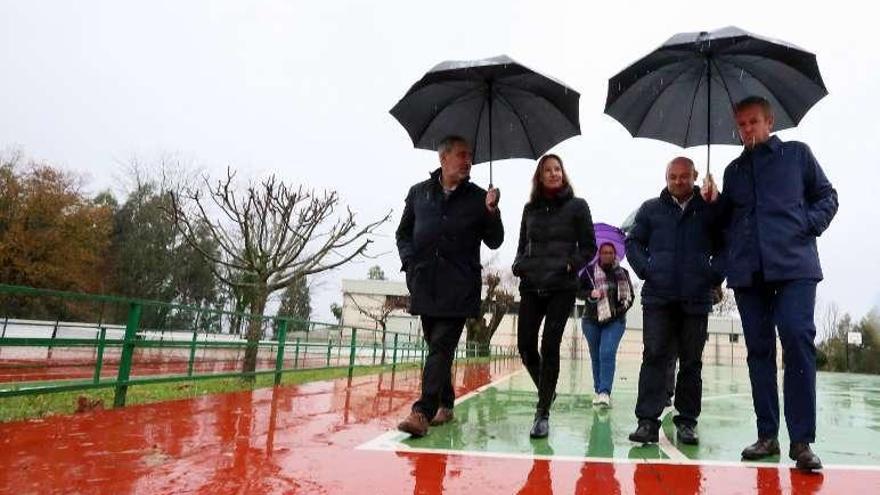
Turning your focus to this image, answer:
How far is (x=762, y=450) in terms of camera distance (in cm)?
323

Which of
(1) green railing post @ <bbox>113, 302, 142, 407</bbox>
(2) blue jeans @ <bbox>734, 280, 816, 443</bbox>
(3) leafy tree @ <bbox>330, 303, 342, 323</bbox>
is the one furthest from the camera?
(3) leafy tree @ <bbox>330, 303, 342, 323</bbox>

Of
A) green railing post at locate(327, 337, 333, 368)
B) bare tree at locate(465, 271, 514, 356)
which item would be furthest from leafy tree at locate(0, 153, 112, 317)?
green railing post at locate(327, 337, 333, 368)

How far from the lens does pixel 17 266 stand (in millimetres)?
31891

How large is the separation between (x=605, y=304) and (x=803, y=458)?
9.86 ft

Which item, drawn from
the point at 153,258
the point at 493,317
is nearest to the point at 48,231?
the point at 153,258

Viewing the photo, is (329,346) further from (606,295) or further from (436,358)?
(436,358)

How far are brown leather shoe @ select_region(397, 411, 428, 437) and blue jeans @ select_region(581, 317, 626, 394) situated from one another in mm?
2725

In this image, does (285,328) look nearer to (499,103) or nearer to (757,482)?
(499,103)

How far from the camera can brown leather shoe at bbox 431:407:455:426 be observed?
13.9 feet

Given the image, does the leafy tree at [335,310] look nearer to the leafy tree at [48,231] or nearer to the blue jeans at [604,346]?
the leafy tree at [48,231]

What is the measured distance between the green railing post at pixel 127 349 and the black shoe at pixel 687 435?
14.3 ft

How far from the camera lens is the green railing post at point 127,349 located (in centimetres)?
501

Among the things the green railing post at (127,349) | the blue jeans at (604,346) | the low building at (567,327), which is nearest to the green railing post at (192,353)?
the green railing post at (127,349)

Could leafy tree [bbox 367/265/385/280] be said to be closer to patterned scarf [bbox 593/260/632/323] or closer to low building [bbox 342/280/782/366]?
low building [bbox 342/280/782/366]
